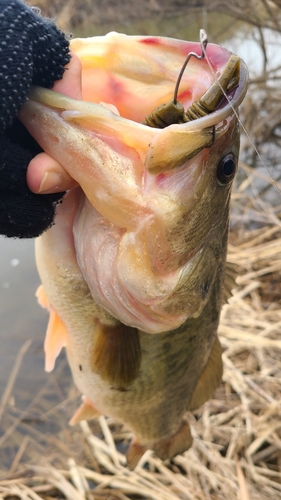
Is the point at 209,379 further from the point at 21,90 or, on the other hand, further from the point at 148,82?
the point at 21,90

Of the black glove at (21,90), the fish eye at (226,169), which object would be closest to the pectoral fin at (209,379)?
the fish eye at (226,169)

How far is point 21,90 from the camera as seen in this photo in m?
0.87

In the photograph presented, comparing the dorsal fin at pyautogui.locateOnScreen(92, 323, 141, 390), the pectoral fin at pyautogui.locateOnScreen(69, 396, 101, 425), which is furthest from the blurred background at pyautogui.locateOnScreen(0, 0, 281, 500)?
the pectoral fin at pyautogui.locateOnScreen(69, 396, 101, 425)

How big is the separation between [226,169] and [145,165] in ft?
0.67

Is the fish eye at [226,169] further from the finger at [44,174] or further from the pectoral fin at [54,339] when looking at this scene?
the pectoral fin at [54,339]

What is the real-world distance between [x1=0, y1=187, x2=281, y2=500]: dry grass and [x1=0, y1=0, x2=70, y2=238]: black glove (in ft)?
5.49

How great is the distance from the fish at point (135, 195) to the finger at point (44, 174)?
0.02m

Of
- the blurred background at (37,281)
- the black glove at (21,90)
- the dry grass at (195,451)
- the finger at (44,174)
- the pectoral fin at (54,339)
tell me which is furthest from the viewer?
the blurred background at (37,281)

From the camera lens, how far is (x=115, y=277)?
1108 millimetres

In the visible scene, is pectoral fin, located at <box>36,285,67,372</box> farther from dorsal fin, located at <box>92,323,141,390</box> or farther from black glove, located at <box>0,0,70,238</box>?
black glove, located at <box>0,0,70,238</box>

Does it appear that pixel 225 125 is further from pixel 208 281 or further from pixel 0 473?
pixel 0 473

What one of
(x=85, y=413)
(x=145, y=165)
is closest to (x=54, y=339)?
(x=85, y=413)

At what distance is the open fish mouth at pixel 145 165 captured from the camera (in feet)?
3.07

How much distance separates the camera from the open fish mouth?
94 centimetres
